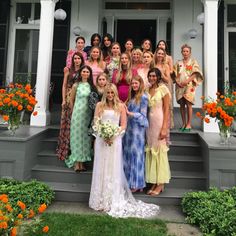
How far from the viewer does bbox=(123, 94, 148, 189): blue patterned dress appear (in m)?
3.99

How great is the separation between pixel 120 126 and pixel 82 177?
1.15 m

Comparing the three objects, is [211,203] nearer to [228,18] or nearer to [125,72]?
[125,72]

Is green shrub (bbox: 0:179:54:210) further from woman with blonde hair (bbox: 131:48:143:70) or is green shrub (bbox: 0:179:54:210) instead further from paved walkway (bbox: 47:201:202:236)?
woman with blonde hair (bbox: 131:48:143:70)

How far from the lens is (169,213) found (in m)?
3.84

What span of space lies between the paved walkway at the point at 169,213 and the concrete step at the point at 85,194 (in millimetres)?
83

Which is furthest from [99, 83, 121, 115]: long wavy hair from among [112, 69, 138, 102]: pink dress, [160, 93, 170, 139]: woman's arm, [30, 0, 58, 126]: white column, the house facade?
the house facade

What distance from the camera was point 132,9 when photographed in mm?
8797

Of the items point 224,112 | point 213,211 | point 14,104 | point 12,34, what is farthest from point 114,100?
point 12,34

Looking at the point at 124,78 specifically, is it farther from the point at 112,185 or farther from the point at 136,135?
the point at 112,185

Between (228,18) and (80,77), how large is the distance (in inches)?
232

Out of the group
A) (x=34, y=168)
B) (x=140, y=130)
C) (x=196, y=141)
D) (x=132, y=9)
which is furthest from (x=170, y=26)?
(x=34, y=168)

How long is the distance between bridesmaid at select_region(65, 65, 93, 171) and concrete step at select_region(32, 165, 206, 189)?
0.24m

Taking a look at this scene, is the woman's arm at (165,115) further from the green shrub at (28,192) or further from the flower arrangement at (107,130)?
the green shrub at (28,192)

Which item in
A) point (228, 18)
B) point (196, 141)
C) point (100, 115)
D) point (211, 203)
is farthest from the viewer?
point (228, 18)
